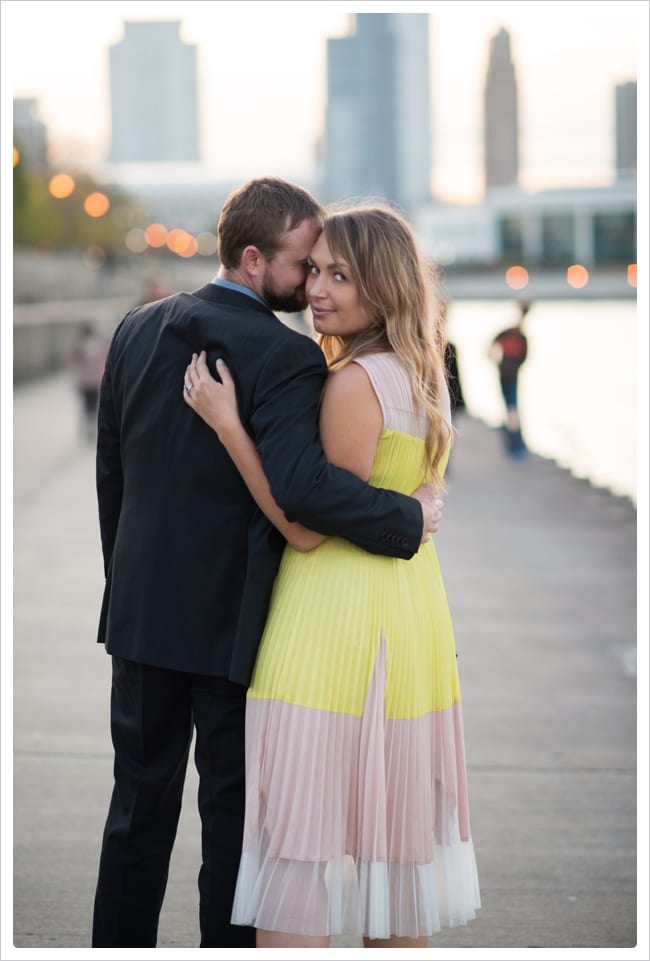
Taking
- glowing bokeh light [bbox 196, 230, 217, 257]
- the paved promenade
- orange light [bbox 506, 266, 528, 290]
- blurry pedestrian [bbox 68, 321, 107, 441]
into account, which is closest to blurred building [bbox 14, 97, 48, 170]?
glowing bokeh light [bbox 196, 230, 217, 257]

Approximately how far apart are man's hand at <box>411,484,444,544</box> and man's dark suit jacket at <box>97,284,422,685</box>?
0.06 metres

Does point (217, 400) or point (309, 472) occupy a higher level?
point (217, 400)

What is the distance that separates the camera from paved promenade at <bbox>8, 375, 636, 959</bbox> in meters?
3.81

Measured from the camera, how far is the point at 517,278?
103438mm

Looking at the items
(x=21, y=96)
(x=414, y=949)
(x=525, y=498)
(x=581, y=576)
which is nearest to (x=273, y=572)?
(x=414, y=949)

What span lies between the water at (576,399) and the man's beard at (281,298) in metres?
0.45

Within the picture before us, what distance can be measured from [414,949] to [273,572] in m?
0.93

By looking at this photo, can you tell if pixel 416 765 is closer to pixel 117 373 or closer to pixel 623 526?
pixel 117 373

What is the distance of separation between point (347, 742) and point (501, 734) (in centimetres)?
289

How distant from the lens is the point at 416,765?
2898mm

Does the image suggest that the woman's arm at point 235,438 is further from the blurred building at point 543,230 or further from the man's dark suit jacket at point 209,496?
the blurred building at point 543,230

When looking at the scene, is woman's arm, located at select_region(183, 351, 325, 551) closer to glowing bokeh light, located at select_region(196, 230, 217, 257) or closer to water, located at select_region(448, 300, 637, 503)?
water, located at select_region(448, 300, 637, 503)

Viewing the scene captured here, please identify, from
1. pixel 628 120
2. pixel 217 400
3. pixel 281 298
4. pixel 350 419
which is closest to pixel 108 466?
pixel 217 400

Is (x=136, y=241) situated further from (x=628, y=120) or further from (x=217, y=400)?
(x=217, y=400)
